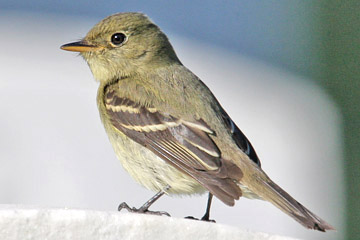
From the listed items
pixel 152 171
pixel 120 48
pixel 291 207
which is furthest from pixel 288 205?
pixel 120 48

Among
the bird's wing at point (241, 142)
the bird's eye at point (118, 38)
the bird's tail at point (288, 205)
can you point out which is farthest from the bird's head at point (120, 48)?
the bird's tail at point (288, 205)

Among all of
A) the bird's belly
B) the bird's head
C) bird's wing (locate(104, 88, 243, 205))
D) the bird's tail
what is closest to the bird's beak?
the bird's head

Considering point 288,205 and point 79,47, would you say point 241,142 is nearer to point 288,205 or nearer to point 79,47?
point 288,205

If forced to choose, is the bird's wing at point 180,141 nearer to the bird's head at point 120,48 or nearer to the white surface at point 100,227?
the bird's head at point 120,48

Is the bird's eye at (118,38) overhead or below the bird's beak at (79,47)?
overhead

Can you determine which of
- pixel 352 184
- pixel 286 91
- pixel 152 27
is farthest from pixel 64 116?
pixel 352 184

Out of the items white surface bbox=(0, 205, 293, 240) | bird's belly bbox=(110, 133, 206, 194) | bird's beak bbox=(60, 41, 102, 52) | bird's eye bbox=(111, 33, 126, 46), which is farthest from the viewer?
bird's eye bbox=(111, 33, 126, 46)

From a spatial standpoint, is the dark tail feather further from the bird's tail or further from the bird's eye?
the bird's eye

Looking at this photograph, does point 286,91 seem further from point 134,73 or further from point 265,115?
point 134,73
